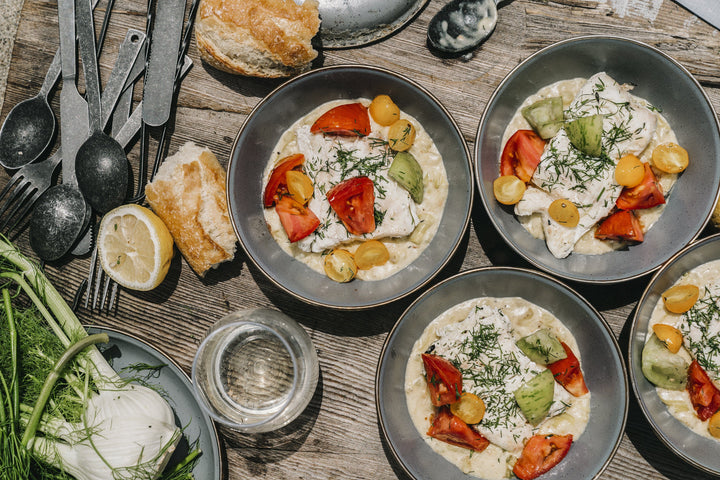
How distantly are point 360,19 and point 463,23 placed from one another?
576mm

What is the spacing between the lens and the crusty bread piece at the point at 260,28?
2678mm

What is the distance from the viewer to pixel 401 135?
2736 millimetres

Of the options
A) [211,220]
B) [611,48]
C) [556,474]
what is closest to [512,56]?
[611,48]

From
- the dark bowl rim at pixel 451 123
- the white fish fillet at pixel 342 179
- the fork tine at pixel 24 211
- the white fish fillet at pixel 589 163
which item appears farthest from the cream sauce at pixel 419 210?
the fork tine at pixel 24 211

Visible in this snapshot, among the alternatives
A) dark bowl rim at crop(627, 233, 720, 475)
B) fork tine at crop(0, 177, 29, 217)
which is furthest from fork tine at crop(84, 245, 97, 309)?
dark bowl rim at crop(627, 233, 720, 475)

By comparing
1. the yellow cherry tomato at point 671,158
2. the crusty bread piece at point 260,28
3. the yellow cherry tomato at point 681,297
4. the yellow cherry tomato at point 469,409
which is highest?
the crusty bread piece at point 260,28

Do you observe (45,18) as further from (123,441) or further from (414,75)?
(123,441)

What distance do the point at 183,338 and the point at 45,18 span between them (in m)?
2.11

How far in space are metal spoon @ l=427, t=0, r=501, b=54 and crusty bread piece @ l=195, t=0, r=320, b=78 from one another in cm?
70

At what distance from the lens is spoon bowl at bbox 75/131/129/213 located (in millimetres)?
2857

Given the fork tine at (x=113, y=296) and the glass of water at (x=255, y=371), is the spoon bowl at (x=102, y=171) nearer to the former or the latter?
the fork tine at (x=113, y=296)

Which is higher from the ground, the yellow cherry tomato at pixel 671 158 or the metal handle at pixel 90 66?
the yellow cherry tomato at pixel 671 158

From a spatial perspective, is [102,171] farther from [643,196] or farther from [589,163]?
[643,196]

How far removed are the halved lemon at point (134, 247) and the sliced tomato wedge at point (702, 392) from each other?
2908 mm
